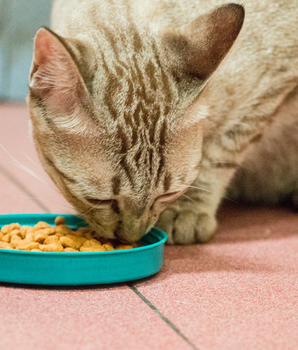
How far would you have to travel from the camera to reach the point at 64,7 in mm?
1808

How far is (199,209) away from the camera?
1.70 meters

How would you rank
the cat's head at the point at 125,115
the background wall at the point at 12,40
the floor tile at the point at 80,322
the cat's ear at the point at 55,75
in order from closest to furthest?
the floor tile at the point at 80,322 < the cat's ear at the point at 55,75 < the cat's head at the point at 125,115 < the background wall at the point at 12,40

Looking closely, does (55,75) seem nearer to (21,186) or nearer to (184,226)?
(184,226)

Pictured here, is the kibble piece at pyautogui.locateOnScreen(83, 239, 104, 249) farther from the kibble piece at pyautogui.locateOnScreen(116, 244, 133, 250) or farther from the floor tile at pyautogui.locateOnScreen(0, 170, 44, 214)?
the floor tile at pyautogui.locateOnScreen(0, 170, 44, 214)

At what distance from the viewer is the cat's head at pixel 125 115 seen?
1135 mm

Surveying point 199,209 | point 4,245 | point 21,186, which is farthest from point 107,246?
point 21,186

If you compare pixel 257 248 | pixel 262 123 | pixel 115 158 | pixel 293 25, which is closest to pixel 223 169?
pixel 262 123

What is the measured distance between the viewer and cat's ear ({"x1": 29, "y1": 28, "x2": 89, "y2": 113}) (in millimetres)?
1015

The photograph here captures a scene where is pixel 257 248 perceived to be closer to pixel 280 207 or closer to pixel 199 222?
pixel 199 222

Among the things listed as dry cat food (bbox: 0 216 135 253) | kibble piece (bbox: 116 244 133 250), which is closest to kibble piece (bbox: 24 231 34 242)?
dry cat food (bbox: 0 216 135 253)

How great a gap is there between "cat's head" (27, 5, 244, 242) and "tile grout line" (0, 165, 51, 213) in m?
0.78

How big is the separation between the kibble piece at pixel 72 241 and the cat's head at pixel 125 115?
6 cm

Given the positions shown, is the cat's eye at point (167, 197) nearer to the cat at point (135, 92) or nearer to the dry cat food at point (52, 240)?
the cat at point (135, 92)

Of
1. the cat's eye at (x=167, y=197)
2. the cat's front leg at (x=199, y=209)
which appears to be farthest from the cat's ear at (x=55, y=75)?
the cat's front leg at (x=199, y=209)
